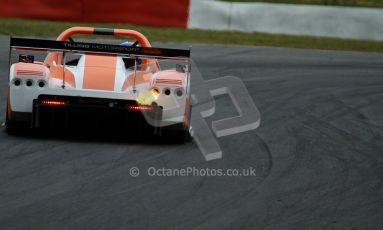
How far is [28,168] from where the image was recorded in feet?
26.2

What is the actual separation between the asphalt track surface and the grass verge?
730cm

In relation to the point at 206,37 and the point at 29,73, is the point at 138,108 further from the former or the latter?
the point at 206,37

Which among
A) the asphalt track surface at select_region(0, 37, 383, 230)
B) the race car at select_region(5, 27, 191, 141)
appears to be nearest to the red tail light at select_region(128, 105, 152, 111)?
the race car at select_region(5, 27, 191, 141)

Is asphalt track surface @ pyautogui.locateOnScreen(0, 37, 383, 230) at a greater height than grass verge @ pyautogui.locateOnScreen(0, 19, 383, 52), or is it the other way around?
asphalt track surface @ pyautogui.locateOnScreen(0, 37, 383, 230)

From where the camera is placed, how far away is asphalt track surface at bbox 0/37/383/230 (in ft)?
21.6

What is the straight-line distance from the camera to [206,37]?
20500mm

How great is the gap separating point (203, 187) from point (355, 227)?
4.99 ft

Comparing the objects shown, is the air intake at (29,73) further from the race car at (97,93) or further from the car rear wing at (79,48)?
the car rear wing at (79,48)

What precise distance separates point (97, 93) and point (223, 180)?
1.86 metres

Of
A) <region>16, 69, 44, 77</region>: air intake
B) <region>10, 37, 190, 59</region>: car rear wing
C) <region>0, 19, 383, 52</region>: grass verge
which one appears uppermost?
<region>10, 37, 190, 59</region>: car rear wing

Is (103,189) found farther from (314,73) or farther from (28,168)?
(314,73)

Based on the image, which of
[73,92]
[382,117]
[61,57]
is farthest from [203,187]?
[382,117]

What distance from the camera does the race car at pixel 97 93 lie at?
9.10 meters

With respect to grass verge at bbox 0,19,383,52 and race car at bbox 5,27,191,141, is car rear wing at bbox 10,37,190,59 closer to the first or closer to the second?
race car at bbox 5,27,191,141
